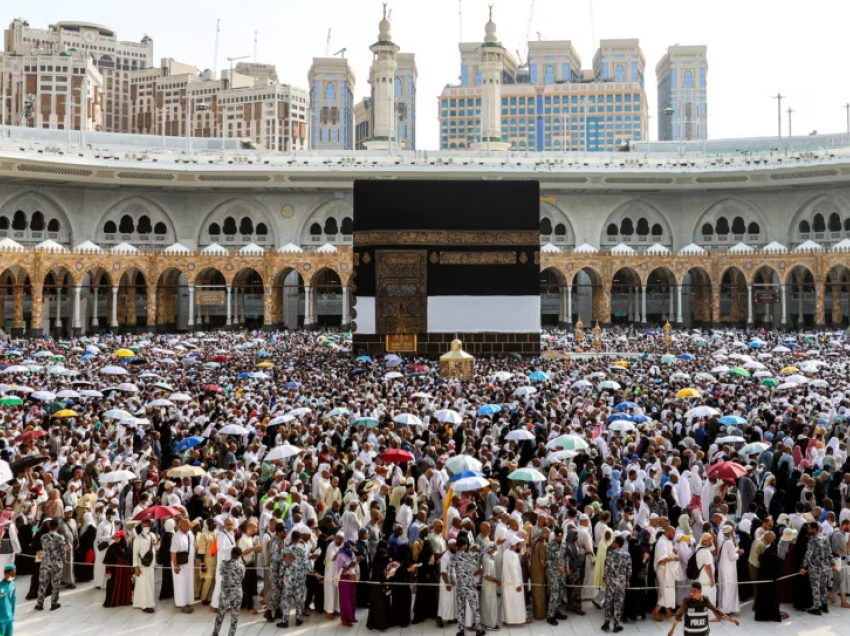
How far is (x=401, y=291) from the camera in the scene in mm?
25906

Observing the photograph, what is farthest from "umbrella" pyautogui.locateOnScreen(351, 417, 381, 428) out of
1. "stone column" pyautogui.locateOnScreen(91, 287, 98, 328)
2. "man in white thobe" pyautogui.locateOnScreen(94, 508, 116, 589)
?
"stone column" pyautogui.locateOnScreen(91, 287, 98, 328)

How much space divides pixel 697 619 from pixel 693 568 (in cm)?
128

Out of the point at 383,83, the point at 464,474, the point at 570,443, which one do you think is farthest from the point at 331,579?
the point at 383,83

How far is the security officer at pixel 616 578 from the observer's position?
7633 millimetres

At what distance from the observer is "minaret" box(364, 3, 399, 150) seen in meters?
52.3

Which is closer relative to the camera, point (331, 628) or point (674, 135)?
point (331, 628)

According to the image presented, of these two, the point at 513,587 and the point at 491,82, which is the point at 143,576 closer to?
the point at 513,587

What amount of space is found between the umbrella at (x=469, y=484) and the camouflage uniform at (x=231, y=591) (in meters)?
2.50

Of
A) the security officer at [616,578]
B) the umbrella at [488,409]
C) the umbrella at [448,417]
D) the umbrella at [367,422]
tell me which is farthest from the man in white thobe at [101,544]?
the umbrella at [488,409]

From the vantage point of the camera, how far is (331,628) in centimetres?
781

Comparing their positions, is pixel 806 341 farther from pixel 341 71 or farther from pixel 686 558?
pixel 341 71

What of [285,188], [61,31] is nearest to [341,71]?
[61,31]

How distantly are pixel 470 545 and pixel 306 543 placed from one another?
4.78 feet

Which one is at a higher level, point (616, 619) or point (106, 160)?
point (106, 160)
